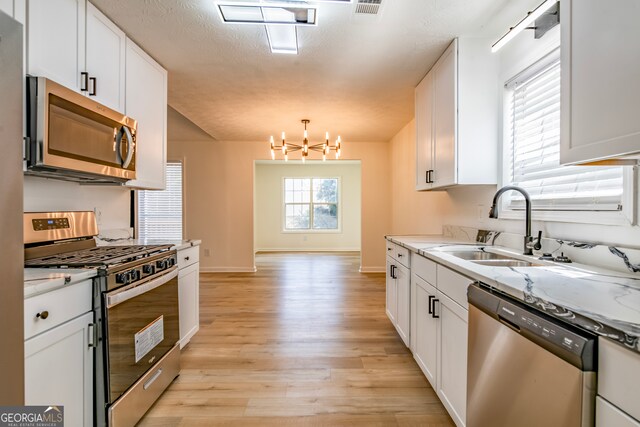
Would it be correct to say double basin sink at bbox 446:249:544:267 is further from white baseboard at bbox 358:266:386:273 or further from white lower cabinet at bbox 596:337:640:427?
white baseboard at bbox 358:266:386:273

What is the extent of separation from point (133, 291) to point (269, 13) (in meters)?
1.86

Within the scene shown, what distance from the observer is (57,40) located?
1653 mm

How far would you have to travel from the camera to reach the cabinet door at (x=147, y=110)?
7.57ft

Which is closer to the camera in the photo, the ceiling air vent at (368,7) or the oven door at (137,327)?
the oven door at (137,327)

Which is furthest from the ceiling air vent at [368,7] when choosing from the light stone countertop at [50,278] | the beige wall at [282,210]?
the beige wall at [282,210]

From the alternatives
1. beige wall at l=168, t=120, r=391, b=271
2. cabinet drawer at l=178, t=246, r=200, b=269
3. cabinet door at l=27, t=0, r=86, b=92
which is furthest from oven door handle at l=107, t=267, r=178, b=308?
beige wall at l=168, t=120, r=391, b=271

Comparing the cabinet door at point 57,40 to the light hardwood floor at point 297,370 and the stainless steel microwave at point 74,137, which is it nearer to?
the stainless steel microwave at point 74,137

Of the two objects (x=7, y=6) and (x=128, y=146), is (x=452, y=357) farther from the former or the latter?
(x=7, y=6)

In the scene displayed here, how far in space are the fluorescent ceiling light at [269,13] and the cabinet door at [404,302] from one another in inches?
77.3

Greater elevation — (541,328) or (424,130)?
(424,130)

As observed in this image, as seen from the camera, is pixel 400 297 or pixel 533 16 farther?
pixel 400 297

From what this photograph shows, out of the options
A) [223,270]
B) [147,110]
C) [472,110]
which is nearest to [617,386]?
[472,110]

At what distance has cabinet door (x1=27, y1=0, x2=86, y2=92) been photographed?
4.93 ft

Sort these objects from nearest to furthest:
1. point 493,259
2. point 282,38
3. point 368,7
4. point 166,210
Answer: point 368,7, point 493,259, point 282,38, point 166,210
